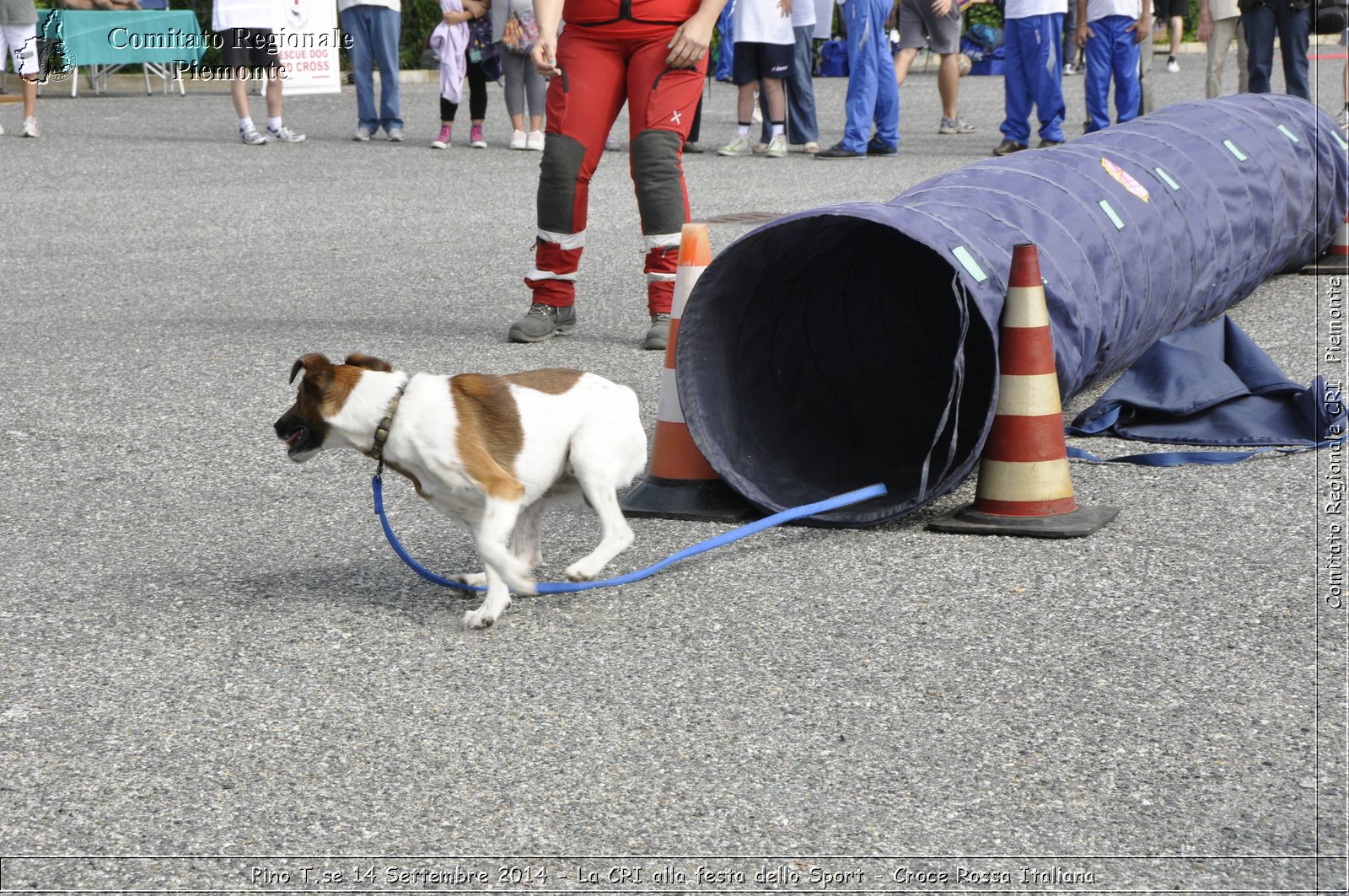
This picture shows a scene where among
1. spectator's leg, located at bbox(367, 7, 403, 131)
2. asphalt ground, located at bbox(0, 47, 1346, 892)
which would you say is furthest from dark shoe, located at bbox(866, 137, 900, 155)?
asphalt ground, located at bbox(0, 47, 1346, 892)

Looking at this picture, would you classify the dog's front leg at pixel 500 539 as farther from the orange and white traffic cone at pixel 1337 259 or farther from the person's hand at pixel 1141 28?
the person's hand at pixel 1141 28

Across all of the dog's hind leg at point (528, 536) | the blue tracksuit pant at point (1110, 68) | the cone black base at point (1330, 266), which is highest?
the blue tracksuit pant at point (1110, 68)

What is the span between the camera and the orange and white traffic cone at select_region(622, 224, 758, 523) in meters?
4.87

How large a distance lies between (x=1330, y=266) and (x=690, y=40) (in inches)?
179

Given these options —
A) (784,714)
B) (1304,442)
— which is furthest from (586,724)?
(1304,442)

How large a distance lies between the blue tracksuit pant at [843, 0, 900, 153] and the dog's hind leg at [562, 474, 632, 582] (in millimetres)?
10413

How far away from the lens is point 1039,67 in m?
13.3

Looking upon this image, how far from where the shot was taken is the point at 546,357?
22.4 ft

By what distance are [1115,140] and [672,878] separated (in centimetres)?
492

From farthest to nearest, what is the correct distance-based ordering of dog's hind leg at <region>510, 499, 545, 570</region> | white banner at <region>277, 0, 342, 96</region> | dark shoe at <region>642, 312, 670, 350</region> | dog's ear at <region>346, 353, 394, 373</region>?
white banner at <region>277, 0, 342, 96</region> < dark shoe at <region>642, 312, 670, 350</region> < dog's hind leg at <region>510, 499, 545, 570</region> < dog's ear at <region>346, 353, 394, 373</region>

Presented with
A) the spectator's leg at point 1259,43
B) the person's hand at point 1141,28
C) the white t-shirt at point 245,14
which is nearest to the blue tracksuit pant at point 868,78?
the person's hand at point 1141,28

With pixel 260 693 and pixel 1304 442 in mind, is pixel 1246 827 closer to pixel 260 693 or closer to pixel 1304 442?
pixel 260 693

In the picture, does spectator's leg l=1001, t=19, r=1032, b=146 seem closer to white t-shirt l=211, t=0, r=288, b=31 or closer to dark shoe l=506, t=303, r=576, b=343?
white t-shirt l=211, t=0, r=288, b=31

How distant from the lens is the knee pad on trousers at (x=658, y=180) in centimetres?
646
